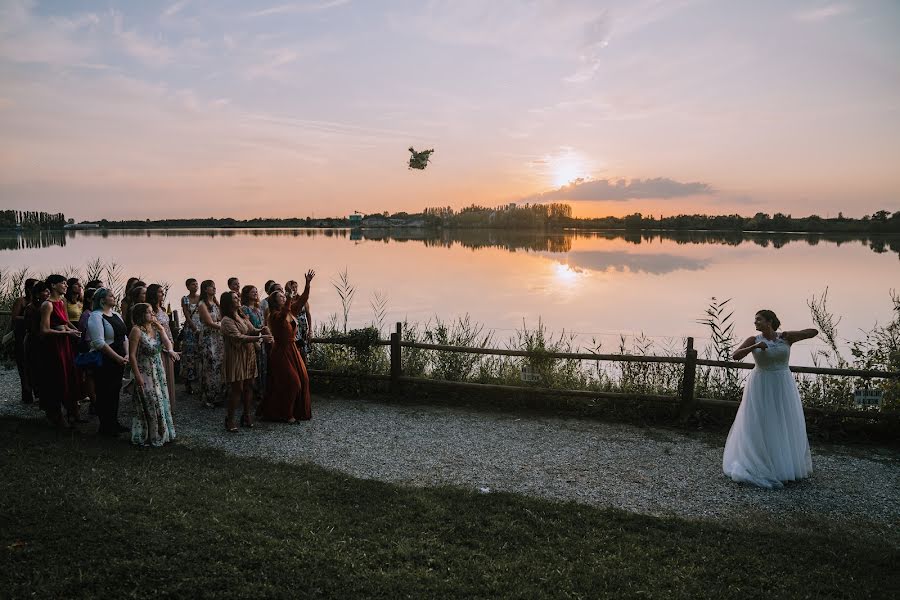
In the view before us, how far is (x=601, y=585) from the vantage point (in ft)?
14.8

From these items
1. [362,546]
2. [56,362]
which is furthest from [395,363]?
[362,546]

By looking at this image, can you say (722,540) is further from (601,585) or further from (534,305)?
(534,305)

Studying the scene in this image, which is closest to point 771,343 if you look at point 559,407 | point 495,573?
point 559,407

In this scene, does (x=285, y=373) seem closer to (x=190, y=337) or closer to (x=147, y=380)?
(x=147, y=380)

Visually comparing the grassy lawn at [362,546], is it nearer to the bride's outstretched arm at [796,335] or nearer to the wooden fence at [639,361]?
the bride's outstretched arm at [796,335]

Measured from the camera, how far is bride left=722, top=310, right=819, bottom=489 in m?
6.72

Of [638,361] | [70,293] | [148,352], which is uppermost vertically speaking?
[70,293]

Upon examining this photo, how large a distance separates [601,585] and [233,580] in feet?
9.34

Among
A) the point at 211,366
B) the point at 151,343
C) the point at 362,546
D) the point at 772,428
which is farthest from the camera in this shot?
the point at 211,366

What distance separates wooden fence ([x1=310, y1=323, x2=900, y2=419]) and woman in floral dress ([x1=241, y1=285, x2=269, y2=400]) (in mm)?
969

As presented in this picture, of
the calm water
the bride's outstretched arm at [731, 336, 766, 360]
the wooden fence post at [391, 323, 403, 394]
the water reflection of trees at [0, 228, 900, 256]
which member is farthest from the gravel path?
the water reflection of trees at [0, 228, 900, 256]

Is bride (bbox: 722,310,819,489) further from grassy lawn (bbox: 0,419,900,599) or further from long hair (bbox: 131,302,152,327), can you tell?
long hair (bbox: 131,302,152,327)

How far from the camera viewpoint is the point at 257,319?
9367 millimetres

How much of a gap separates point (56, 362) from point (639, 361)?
881cm
